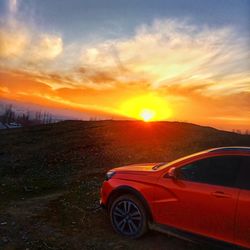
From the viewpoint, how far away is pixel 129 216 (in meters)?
6.34

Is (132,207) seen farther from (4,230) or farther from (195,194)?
(4,230)

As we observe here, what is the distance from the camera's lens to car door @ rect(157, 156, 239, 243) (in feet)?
17.1

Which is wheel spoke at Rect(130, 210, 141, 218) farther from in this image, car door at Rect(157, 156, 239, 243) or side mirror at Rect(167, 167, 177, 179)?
side mirror at Rect(167, 167, 177, 179)

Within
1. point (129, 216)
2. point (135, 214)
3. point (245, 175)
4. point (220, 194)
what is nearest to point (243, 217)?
point (220, 194)

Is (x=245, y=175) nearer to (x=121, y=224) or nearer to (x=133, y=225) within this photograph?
(x=133, y=225)

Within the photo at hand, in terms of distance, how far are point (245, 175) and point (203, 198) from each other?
68 cm

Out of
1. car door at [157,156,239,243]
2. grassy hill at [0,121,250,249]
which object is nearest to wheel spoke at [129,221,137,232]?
grassy hill at [0,121,250,249]

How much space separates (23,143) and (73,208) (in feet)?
36.8

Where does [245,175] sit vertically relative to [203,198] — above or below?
above

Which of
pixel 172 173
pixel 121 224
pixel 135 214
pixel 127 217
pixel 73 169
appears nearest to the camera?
pixel 172 173

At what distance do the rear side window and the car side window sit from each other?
0.08 metres

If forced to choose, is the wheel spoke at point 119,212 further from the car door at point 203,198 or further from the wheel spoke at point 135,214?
the car door at point 203,198

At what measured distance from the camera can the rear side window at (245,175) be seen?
5137mm

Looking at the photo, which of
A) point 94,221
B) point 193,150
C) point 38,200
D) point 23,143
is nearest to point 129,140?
point 193,150
